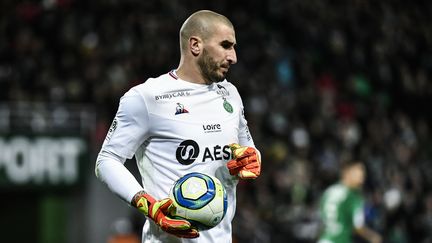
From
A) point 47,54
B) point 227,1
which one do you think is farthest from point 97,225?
point 227,1

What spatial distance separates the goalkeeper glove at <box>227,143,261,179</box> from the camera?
437 cm

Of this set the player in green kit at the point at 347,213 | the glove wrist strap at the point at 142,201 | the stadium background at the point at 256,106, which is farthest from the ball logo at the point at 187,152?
the stadium background at the point at 256,106

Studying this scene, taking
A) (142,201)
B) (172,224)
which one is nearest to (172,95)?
(142,201)

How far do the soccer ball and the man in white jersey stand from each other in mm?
148

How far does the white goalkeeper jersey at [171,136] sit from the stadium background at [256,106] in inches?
328

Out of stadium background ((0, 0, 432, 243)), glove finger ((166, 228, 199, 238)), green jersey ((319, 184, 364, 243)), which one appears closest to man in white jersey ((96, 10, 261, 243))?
glove finger ((166, 228, 199, 238))

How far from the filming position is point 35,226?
43.3ft

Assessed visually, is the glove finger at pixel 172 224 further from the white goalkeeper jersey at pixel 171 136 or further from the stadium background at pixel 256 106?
the stadium background at pixel 256 106

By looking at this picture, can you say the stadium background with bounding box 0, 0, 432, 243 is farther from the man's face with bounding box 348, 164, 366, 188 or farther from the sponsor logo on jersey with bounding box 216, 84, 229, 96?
the sponsor logo on jersey with bounding box 216, 84, 229, 96

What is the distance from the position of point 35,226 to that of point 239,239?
10.0 feet

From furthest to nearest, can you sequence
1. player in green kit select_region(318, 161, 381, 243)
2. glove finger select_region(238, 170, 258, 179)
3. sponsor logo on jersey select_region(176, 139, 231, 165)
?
1. player in green kit select_region(318, 161, 381, 243)
2. sponsor logo on jersey select_region(176, 139, 231, 165)
3. glove finger select_region(238, 170, 258, 179)

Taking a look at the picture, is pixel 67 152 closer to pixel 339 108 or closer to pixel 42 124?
pixel 42 124

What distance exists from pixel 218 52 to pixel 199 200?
79 cm

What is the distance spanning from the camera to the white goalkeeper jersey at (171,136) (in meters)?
4.39
